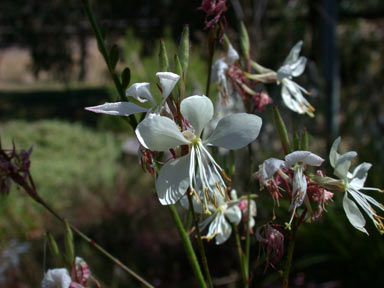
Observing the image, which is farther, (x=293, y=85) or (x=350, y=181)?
(x=293, y=85)

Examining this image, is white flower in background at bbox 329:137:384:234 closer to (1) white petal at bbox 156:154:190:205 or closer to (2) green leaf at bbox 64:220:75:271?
(1) white petal at bbox 156:154:190:205

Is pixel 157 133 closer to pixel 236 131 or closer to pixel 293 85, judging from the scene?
pixel 236 131

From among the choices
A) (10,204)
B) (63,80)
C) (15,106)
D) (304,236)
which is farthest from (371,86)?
(15,106)

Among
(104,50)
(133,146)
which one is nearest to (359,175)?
(104,50)

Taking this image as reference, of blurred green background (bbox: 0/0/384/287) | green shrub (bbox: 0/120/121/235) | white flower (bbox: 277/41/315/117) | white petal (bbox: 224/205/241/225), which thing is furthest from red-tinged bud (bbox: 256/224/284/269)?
green shrub (bbox: 0/120/121/235)

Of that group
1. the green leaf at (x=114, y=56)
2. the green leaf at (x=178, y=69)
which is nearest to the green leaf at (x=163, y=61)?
the green leaf at (x=178, y=69)

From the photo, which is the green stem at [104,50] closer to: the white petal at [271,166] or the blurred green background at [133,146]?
the blurred green background at [133,146]

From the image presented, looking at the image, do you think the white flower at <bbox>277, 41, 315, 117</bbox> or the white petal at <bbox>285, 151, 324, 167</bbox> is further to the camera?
the white flower at <bbox>277, 41, 315, 117</bbox>
